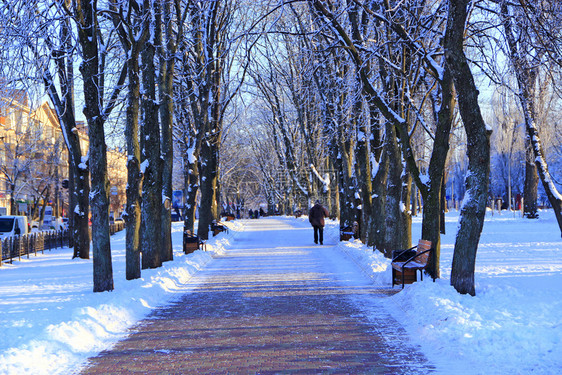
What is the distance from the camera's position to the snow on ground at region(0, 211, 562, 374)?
249 inches

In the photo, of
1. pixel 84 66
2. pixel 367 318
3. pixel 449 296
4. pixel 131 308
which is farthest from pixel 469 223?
pixel 84 66

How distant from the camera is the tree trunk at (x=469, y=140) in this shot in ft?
31.3

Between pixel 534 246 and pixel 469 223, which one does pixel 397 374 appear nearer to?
pixel 469 223

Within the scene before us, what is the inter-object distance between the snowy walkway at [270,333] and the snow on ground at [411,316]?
34 centimetres

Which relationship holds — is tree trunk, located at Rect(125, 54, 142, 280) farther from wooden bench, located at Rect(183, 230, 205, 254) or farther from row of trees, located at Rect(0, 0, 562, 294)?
wooden bench, located at Rect(183, 230, 205, 254)

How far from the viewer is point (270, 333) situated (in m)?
8.09

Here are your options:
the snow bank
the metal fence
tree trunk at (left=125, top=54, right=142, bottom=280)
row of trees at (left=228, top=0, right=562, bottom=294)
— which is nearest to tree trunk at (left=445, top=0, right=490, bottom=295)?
row of trees at (left=228, top=0, right=562, bottom=294)

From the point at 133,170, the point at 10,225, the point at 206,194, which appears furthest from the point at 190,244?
the point at 10,225

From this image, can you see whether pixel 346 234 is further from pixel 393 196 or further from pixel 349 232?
pixel 393 196

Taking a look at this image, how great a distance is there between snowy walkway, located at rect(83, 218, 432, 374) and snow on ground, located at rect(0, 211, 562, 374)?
34cm

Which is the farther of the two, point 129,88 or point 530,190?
point 530,190

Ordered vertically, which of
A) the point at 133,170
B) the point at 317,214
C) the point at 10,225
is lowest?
the point at 10,225

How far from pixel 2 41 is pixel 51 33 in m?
0.98

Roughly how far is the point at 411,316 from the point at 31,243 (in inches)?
733
